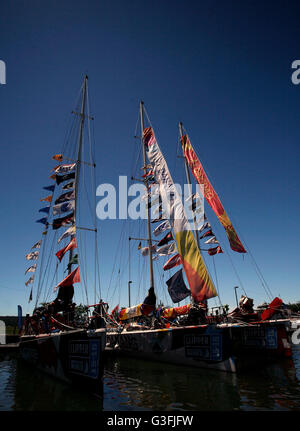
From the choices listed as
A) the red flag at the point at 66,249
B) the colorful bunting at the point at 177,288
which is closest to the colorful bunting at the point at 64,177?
the red flag at the point at 66,249

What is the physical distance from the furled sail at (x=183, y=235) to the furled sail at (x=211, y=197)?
2.57m

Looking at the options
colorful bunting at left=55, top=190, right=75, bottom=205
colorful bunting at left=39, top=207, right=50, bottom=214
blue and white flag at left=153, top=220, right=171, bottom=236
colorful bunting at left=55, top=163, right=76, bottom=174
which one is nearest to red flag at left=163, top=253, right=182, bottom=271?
blue and white flag at left=153, top=220, right=171, bottom=236

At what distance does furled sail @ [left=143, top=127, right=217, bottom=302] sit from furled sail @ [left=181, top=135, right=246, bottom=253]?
2.57m

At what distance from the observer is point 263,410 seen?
727 centimetres

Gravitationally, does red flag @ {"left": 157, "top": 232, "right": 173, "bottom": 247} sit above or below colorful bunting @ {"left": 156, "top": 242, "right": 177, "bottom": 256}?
above

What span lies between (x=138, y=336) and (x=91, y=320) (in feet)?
18.0

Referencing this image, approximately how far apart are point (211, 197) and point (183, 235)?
14.7 ft

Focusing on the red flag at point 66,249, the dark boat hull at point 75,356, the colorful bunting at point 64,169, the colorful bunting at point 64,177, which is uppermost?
the colorful bunting at point 64,169

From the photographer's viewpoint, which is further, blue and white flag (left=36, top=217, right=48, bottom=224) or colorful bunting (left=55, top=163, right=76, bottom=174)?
blue and white flag (left=36, top=217, right=48, bottom=224)

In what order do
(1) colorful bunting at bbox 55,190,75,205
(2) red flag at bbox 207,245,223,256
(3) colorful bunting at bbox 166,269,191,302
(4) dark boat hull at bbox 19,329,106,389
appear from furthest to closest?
(2) red flag at bbox 207,245,223,256, (1) colorful bunting at bbox 55,190,75,205, (3) colorful bunting at bbox 166,269,191,302, (4) dark boat hull at bbox 19,329,106,389

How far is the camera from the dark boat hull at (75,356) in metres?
8.51

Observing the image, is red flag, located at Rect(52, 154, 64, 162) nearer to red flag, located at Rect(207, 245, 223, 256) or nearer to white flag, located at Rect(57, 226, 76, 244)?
white flag, located at Rect(57, 226, 76, 244)

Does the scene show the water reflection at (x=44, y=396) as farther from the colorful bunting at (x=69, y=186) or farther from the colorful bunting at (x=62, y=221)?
the colorful bunting at (x=69, y=186)

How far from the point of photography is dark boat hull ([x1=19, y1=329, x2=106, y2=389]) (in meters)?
8.51
